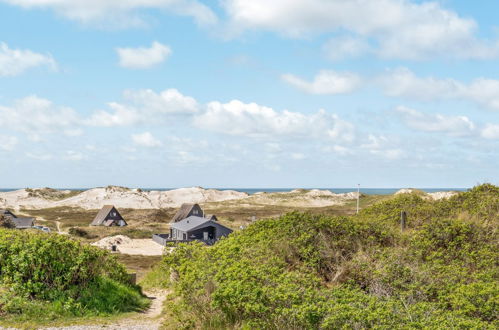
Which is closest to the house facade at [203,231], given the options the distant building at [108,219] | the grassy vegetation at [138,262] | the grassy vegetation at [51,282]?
the grassy vegetation at [138,262]

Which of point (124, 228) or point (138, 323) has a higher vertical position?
point (138, 323)

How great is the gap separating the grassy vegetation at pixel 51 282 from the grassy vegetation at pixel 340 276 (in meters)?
2.49

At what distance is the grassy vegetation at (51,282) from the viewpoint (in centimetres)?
1319

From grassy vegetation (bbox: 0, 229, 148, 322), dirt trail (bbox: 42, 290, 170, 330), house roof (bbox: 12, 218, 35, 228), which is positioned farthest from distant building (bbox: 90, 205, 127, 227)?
dirt trail (bbox: 42, 290, 170, 330)

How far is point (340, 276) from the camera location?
13.5 m

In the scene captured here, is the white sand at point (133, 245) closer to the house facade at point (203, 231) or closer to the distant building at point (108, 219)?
the house facade at point (203, 231)

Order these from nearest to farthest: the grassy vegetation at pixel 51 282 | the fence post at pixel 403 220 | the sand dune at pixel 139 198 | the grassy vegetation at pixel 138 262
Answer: the grassy vegetation at pixel 51 282
the fence post at pixel 403 220
the grassy vegetation at pixel 138 262
the sand dune at pixel 139 198

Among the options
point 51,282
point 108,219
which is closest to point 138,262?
point 51,282

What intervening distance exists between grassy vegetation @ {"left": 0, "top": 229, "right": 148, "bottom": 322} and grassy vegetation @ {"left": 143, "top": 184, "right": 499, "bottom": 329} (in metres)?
2.49

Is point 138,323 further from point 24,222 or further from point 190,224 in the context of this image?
point 24,222

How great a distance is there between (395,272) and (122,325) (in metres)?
8.04

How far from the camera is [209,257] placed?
41.8 feet

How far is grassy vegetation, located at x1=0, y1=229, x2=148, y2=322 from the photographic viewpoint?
519 inches

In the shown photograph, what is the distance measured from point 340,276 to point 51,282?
9.24 m
